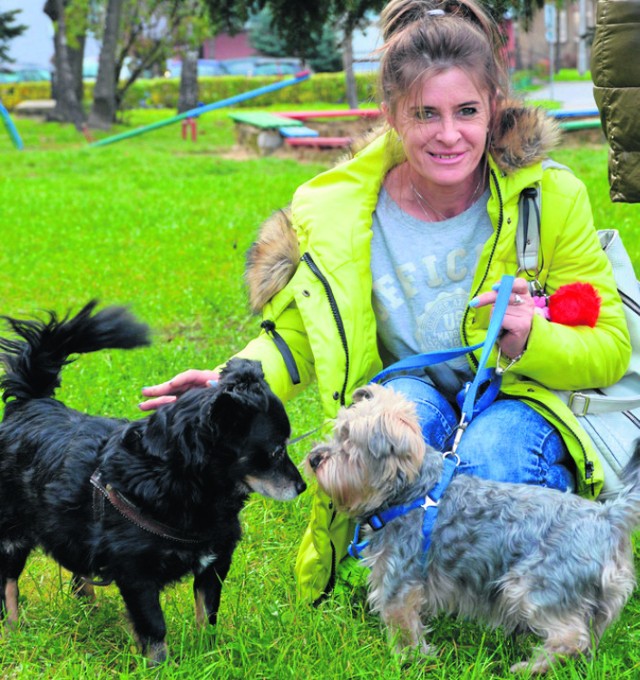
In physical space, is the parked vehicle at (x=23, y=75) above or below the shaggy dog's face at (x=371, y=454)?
above

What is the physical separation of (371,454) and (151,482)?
2.37 ft

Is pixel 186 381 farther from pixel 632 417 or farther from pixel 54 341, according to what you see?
pixel 632 417

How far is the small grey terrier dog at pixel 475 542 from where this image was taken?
279 centimetres

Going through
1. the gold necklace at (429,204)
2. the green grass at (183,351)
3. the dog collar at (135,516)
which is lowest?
the green grass at (183,351)

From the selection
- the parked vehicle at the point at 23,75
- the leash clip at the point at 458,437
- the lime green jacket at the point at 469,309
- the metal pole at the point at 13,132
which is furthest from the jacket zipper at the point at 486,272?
the parked vehicle at the point at 23,75

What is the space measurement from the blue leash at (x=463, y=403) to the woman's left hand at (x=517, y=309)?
46 mm

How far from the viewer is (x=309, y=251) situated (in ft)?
11.2

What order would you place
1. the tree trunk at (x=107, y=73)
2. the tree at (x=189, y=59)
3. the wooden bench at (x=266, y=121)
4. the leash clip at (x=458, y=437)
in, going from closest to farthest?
the leash clip at (x=458, y=437) → the wooden bench at (x=266, y=121) → the tree trunk at (x=107, y=73) → the tree at (x=189, y=59)

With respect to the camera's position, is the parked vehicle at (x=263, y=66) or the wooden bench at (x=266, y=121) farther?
the parked vehicle at (x=263, y=66)

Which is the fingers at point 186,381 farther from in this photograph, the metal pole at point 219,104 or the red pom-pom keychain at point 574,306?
the metal pole at point 219,104

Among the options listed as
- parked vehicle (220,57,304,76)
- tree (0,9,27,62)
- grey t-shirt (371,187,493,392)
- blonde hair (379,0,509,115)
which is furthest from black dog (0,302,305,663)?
parked vehicle (220,57,304,76)

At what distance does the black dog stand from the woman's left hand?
771mm

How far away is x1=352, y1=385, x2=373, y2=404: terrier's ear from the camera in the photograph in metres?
3.09

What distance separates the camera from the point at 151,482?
9.93ft
